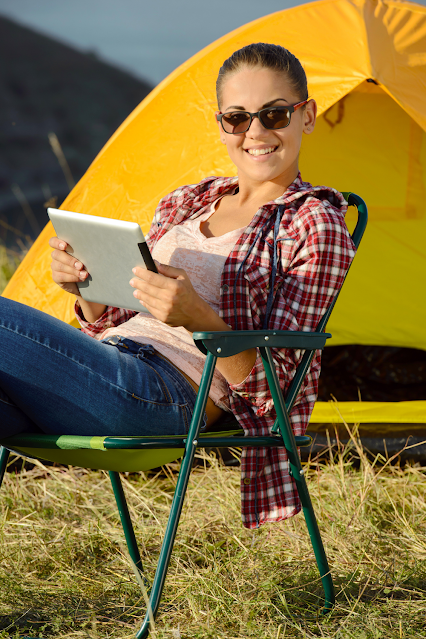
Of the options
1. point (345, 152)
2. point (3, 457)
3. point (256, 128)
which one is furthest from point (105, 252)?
point (345, 152)

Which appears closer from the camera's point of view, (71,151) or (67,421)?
(67,421)

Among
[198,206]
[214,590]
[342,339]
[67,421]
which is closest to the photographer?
[67,421]

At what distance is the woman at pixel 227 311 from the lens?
4.73 ft

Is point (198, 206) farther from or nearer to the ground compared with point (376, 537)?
farther from the ground

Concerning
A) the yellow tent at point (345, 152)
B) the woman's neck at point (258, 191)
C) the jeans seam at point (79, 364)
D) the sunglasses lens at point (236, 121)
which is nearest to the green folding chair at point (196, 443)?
the jeans seam at point (79, 364)

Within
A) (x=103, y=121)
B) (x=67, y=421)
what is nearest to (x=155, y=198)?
(x=67, y=421)

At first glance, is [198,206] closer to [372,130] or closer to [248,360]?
[248,360]

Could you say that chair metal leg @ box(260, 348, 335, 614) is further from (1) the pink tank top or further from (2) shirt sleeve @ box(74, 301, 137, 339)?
(2) shirt sleeve @ box(74, 301, 137, 339)

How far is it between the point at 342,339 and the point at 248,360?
1961 mm

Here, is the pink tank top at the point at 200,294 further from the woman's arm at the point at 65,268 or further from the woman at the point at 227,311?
the woman's arm at the point at 65,268

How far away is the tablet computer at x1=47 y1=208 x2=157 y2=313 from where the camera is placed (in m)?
1.38

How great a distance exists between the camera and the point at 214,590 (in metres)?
1.71

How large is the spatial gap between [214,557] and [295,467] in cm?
55

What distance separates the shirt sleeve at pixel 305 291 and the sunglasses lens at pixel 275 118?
0.28 meters
